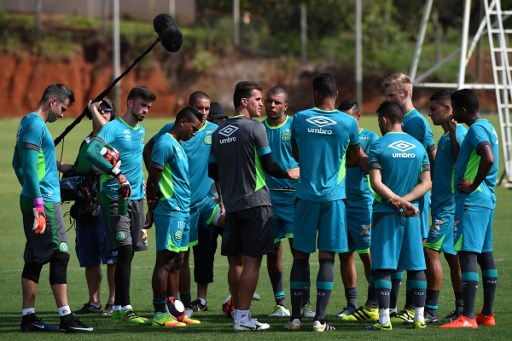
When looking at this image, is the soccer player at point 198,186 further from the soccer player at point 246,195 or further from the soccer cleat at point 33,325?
the soccer cleat at point 33,325

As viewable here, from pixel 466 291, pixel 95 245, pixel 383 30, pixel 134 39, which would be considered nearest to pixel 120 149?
pixel 95 245

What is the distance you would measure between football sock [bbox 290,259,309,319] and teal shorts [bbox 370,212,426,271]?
0.67 m

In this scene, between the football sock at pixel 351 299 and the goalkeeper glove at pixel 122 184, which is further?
the football sock at pixel 351 299

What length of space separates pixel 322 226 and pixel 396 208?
2.33ft

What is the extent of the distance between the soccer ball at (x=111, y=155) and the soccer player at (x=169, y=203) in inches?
12.9

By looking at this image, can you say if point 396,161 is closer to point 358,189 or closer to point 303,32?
point 358,189

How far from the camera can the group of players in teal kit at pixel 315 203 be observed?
9555 millimetres

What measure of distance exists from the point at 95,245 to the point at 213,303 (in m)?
1.47

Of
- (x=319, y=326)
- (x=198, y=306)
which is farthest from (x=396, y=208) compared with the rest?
(x=198, y=306)

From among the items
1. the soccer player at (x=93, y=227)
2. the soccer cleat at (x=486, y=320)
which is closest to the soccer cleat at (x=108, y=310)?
the soccer player at (x=93, y=227)

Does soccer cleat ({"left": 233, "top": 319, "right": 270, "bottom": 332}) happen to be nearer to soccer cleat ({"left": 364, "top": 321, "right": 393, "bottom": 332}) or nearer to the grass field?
the grass field

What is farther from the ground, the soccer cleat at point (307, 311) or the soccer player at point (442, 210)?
the soccer player at point (442, 210)

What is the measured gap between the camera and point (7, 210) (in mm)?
20469

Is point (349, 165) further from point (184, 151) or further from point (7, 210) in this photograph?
point (7, 210)
